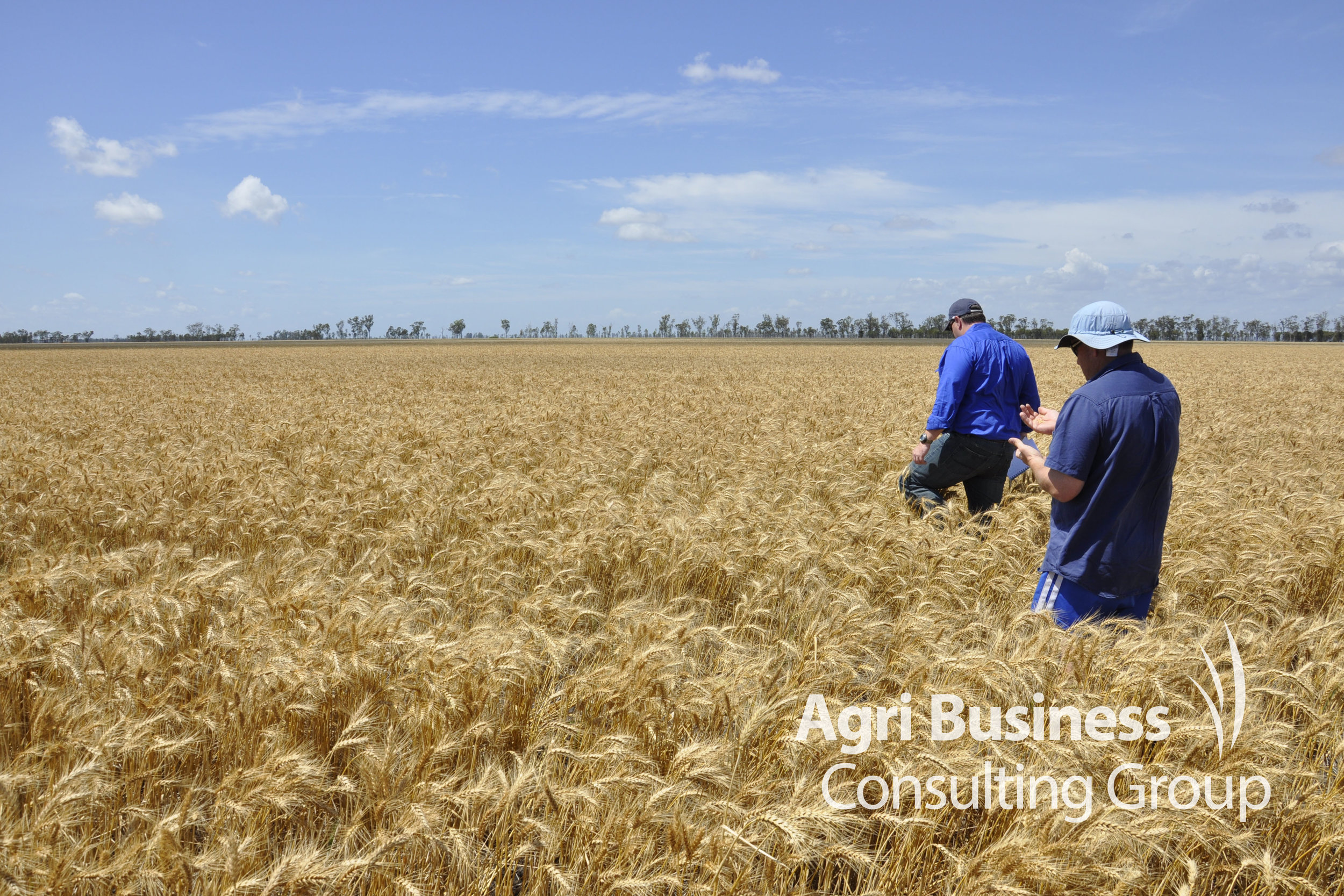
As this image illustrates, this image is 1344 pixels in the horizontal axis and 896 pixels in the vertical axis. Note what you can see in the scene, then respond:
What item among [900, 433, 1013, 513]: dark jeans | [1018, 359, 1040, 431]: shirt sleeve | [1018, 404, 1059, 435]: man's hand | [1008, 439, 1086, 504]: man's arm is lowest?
[900, 433, 1013, 513]: dark jeans

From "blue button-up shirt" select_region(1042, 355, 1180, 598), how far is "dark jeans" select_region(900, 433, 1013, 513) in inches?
91.9

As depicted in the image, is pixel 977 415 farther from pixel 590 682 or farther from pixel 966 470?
pixel 590 682

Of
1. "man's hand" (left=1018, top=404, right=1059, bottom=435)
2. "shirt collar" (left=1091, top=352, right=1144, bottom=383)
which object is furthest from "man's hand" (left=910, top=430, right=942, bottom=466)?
"shirt collar" (left=1091, top=352, right=1144, bottom=383)

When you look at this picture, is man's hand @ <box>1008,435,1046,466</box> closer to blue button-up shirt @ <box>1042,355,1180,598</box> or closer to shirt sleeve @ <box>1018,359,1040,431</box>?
Answer: blue button-up shirt @ <box>1042,355,1180,598</box>

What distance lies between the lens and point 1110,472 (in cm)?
354

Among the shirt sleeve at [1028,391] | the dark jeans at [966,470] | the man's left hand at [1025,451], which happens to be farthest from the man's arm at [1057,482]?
the shirt sleeve at [1028,391]

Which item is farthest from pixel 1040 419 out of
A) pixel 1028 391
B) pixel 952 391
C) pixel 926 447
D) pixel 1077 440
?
pixel 1028 391

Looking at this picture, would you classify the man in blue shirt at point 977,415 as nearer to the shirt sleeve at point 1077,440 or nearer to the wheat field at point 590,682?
the wheat field at point 590,682

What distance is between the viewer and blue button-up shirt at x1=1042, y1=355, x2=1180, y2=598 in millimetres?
3490

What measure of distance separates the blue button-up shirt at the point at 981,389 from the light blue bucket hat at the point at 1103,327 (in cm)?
223

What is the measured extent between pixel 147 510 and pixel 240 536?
3.61 ft

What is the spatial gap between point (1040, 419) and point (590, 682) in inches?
133

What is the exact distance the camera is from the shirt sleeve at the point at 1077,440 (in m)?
3.53

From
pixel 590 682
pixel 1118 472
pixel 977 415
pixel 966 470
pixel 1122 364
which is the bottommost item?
pixel 590 682
